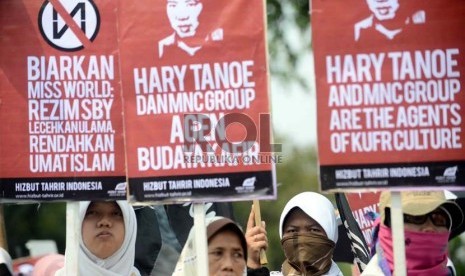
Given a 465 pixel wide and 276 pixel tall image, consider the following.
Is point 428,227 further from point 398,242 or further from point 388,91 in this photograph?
point 388,91

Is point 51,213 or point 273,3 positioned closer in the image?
point 273,3

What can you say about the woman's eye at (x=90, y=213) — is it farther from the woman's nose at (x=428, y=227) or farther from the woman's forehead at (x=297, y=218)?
the woman's nose at (x=428, y=227)

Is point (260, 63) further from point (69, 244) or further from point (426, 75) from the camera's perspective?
point (69, 244)

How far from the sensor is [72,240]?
8.21 metres

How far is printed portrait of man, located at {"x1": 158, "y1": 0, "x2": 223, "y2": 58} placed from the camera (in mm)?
7758

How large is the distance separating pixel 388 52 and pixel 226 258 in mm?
1485

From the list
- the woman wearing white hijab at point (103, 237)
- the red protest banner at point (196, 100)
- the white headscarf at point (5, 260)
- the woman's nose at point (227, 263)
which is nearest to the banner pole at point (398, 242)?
the red protest banner at point (196, 100)

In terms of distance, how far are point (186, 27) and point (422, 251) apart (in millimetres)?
1759

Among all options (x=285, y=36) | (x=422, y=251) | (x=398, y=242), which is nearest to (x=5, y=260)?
(x=422, y=251)

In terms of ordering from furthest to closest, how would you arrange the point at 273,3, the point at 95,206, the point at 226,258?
the point at 273,3 → the point at 95,206 → the point at 226,258

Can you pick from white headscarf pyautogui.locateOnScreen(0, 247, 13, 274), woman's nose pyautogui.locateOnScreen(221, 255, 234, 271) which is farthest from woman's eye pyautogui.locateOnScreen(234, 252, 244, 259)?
white headscarf pyautogui.locateOnScreen(0, 247, 13, 274)

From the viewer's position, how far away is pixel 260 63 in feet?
25.2

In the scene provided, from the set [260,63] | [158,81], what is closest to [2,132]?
[158,81]

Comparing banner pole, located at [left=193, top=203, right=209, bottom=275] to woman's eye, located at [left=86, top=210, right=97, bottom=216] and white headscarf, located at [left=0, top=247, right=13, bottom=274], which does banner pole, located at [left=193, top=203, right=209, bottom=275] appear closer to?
woman's eye, located at [left=86, top=210, right=97, bottom=216]
